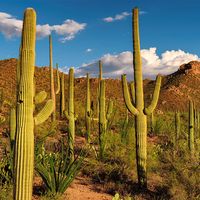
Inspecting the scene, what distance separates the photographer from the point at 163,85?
63281 mm

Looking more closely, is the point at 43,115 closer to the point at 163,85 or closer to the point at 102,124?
the point at 102,124

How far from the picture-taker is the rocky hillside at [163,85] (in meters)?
47.9

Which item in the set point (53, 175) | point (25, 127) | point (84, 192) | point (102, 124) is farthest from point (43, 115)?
point (102, 124)

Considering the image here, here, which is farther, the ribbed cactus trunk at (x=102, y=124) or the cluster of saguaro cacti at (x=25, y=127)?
the ribbed cactus trunk at (x=102, y=124)

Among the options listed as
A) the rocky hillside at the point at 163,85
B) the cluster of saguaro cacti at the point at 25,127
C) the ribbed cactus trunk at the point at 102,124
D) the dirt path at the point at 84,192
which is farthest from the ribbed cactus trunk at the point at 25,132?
the rocky hillside at the point at 163,85

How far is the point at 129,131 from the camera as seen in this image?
1560 centimetres

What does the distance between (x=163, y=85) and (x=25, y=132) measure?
5917 centimetres

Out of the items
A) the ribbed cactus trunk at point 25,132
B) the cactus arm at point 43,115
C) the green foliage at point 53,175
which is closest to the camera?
the ribbed cactus trunk at point 25,132

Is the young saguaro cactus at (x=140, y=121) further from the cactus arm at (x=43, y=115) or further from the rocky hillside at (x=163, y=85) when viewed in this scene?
the rocky hillside at (x=163, y=85)

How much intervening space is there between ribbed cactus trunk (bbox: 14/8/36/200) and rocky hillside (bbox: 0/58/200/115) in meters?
36.4

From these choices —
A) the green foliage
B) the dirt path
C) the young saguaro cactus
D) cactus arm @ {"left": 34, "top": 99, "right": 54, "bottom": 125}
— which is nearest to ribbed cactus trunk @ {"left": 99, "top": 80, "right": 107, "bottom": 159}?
the dirt path

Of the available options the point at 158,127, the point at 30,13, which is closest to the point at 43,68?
the point at 158,127

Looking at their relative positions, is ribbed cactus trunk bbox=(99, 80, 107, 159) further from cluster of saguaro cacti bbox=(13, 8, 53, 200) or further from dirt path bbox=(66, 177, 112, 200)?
cluster of saguaro cacti bbox=(13, 8, 53, 200)

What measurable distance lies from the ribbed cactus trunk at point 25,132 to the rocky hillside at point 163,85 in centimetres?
3636
